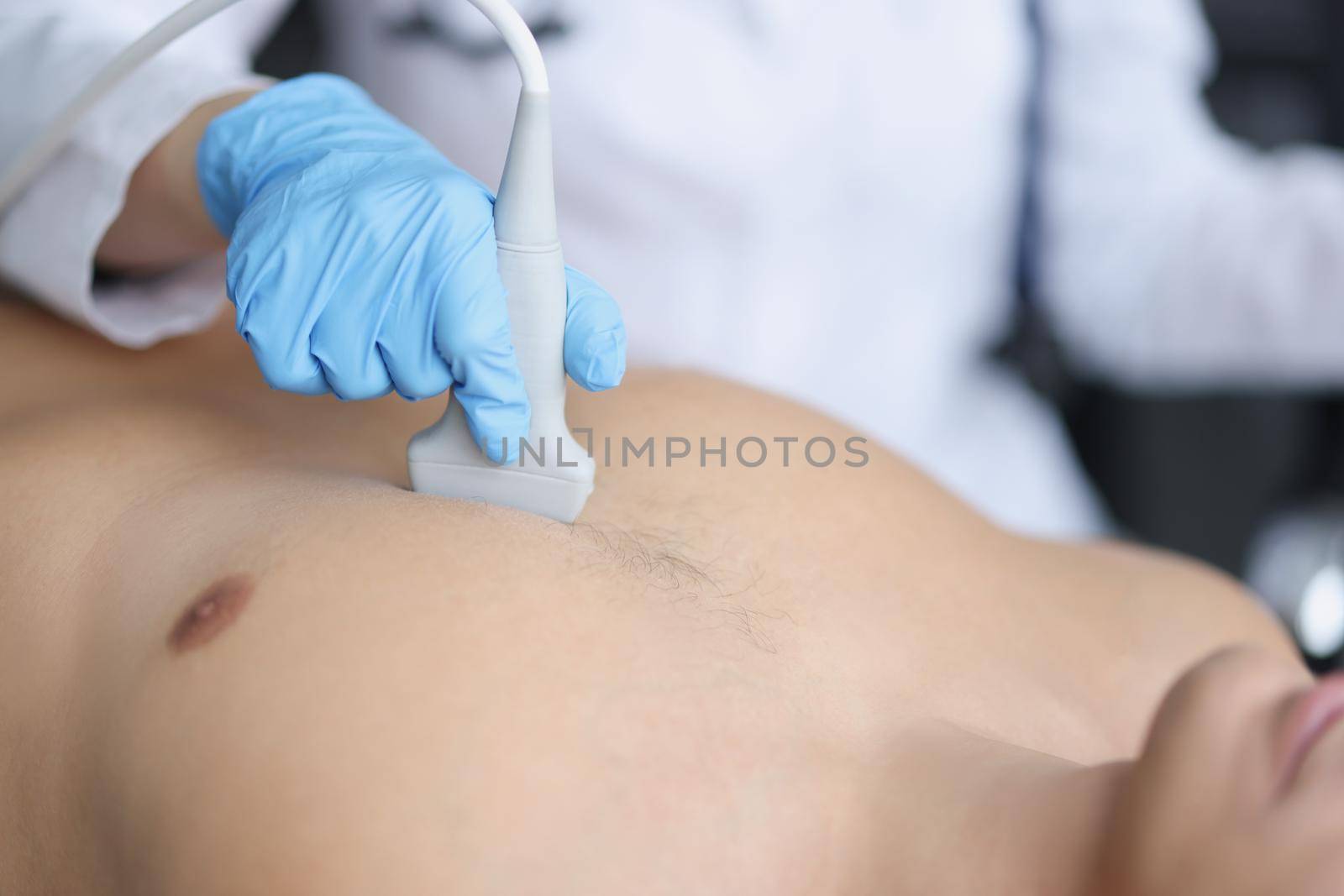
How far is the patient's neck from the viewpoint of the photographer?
0.59 meters

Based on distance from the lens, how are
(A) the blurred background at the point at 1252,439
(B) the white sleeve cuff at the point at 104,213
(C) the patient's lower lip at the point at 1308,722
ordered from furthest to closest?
(A) the blurred background at the point at 1252,439 → (B) the white sleeve cuff at the point at 104,213 → (C) the patient's lower lip at the point at 1308,722

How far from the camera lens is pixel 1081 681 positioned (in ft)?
2.83

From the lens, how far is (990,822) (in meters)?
0.62

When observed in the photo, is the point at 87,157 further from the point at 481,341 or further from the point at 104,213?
the point at 481,341

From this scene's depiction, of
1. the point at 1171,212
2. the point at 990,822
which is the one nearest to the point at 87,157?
the point at 990,822

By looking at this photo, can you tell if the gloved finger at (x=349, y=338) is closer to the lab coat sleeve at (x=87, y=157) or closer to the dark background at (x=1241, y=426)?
the lab coat sleeve at (x=87, y=157)

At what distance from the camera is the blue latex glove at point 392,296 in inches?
26.0

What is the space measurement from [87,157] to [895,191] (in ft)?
2.82

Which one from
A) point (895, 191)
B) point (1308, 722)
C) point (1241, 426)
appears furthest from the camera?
point (1241, 426)

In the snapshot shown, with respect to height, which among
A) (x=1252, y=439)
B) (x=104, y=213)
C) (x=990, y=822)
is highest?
(x=104, y=213)

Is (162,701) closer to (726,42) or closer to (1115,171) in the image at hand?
(726,42)

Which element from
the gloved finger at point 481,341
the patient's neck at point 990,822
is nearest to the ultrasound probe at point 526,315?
the gloved finger at point 481,341

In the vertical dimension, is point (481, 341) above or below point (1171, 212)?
above

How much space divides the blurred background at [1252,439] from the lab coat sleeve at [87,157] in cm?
112
